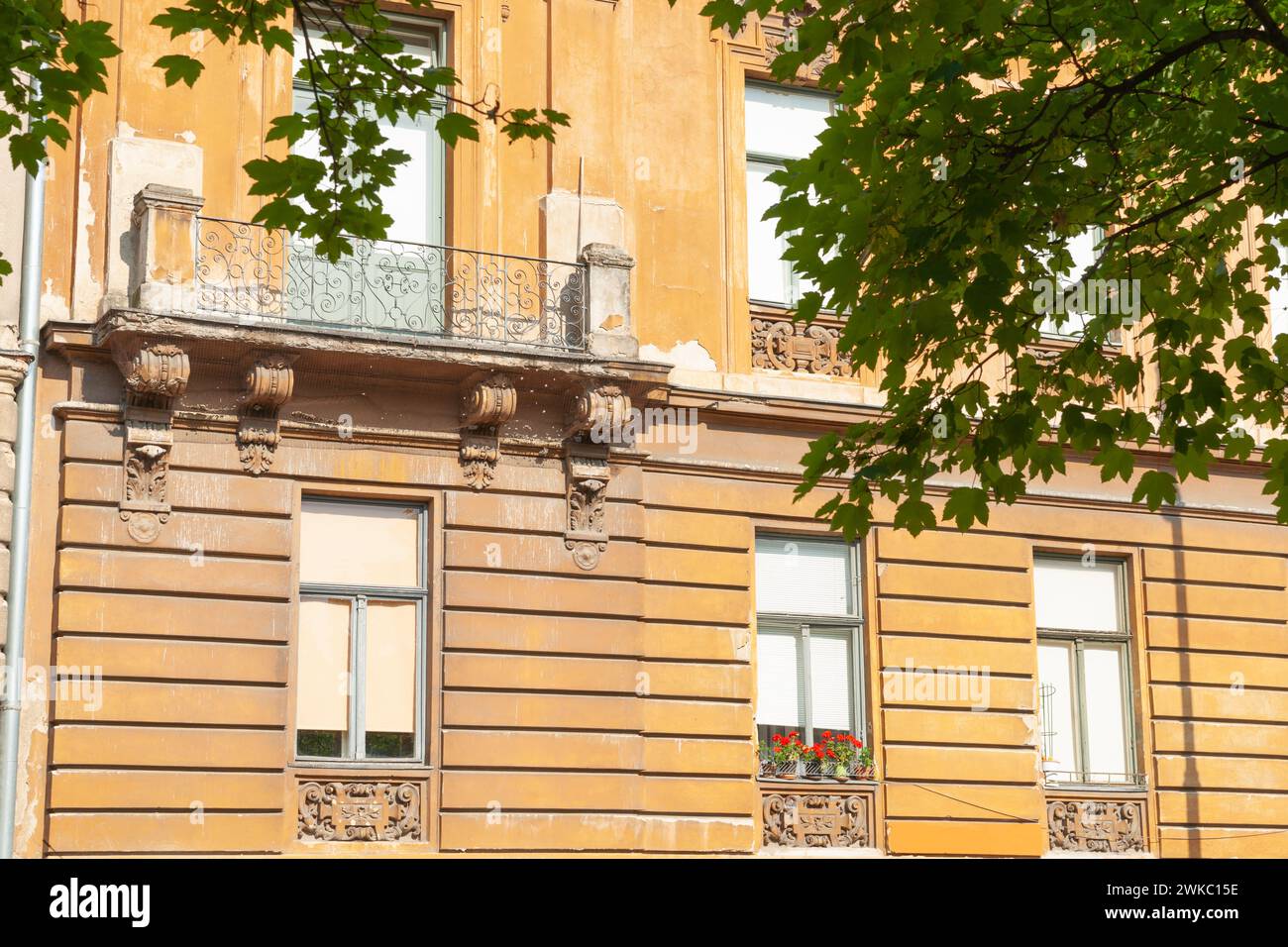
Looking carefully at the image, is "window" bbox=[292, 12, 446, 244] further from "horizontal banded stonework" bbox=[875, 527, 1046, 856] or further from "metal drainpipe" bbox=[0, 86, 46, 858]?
"horizontal banded stonework" bbox=[875, 527, 1046, 856]

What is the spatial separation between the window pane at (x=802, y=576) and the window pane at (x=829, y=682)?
0.30 meters

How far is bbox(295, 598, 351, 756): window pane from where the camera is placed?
16500mm

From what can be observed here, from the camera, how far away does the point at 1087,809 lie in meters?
19.3

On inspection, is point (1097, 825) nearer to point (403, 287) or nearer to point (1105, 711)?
point (1105, 711)

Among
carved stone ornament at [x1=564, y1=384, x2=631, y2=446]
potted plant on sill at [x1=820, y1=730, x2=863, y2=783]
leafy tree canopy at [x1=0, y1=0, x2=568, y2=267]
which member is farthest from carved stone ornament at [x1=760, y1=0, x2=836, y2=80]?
leafy tree canopy at [x1=0, y1=0, x2=568, y2=267]

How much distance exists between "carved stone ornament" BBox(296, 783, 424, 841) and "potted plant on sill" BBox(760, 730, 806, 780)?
3.43 meters

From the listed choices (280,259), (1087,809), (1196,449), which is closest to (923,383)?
(1196,449)

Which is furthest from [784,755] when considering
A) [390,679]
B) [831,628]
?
[390,679]

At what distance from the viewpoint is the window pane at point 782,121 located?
19.7 meters

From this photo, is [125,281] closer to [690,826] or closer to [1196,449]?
[690,826]

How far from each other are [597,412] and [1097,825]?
6.64 meters

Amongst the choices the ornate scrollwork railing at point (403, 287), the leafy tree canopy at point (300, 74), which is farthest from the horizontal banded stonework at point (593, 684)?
the leafy tree canopy at point (300, 74)

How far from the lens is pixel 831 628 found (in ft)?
61.5

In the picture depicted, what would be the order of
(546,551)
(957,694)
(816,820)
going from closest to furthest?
(546,551), (816,820), (957,694)
